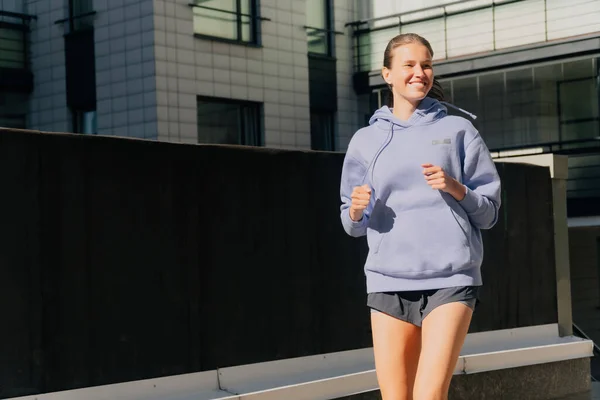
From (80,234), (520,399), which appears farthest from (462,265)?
(520,399)

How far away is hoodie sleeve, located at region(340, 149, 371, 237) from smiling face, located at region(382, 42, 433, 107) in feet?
1.15

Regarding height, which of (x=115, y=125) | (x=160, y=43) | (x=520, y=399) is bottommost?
(x=520, y=399)

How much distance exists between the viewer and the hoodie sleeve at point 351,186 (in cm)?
448

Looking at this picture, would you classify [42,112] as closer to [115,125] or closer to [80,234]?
[115,125]

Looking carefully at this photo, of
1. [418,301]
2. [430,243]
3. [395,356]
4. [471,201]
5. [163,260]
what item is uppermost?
[471,201]

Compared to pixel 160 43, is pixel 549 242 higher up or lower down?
lower down

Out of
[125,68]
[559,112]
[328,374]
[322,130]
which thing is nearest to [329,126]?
[322,130]

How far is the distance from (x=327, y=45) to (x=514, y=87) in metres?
3.60

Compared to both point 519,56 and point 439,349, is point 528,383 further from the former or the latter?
point 519,56

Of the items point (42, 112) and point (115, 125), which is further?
point (42, 112)

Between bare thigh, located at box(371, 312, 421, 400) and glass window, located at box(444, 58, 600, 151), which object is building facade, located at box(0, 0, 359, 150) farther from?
bare thigh, located at box(371, 312, 421, 400)

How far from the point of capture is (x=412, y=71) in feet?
14.5

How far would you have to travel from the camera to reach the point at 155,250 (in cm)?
641

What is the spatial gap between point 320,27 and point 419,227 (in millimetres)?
16510
